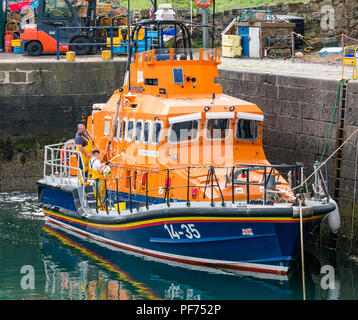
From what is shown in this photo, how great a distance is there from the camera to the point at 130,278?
41.5ft

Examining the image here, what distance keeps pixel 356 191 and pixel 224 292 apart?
2.96m

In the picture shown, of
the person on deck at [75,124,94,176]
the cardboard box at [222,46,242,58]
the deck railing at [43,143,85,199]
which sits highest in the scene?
the cardboard box at [222,46,242,58]

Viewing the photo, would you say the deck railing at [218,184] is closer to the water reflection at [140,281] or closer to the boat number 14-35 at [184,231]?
the boat number 14-35 at [184,231]

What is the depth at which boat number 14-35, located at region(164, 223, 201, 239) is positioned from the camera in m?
12.3

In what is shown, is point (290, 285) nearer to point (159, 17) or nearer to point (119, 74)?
point (159, 17)

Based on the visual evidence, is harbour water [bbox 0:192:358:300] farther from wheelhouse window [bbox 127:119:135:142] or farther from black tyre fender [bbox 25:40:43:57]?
black tyre fender [bbox 25:40:43:57]

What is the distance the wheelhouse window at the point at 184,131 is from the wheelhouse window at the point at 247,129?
2.49 feet

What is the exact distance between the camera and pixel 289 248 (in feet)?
39.1

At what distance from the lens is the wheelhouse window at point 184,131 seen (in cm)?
1318

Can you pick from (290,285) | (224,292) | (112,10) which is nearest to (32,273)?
(224,292)

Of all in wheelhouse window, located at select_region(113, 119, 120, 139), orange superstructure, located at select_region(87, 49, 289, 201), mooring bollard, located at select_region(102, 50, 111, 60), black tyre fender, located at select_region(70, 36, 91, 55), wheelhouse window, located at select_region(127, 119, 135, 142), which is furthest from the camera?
black tyre fender, located at select_region(70, 36, 91, 55)

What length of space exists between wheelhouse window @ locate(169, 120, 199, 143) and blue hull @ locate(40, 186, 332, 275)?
1.38 metres

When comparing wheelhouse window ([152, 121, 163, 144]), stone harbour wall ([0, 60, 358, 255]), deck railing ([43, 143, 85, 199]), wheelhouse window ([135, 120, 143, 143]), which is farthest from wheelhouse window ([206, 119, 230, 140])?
stone harbour wall ([0, 60, 358, 255])

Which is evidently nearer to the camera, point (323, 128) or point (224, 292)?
point (224, 292)
